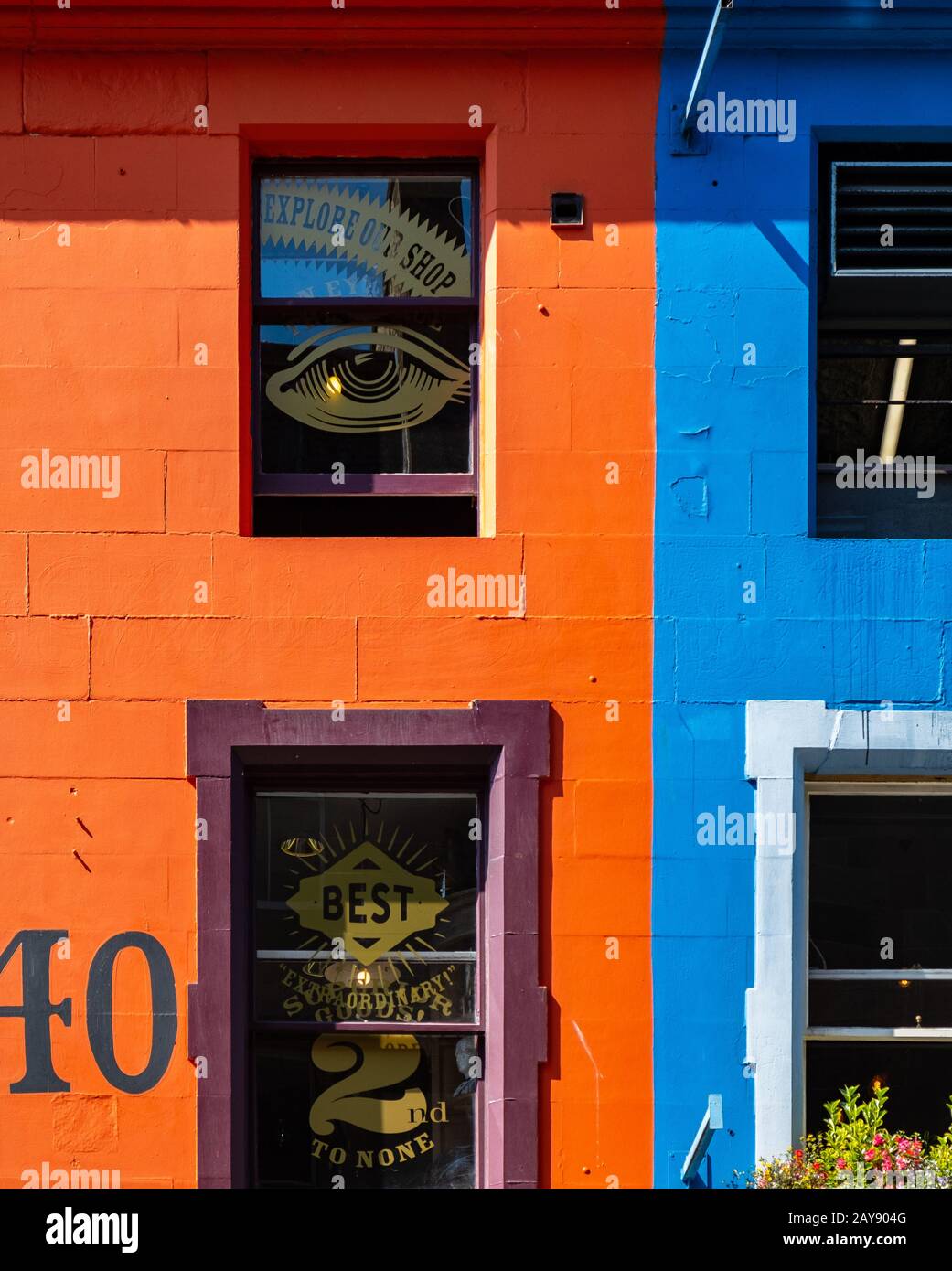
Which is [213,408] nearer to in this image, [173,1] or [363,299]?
[363,299]

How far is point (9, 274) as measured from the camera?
6781 millimetres

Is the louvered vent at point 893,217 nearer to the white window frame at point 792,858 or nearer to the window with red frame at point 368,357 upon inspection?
the window with red frame at point 368,357

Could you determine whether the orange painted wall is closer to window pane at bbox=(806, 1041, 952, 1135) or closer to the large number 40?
the large number 40

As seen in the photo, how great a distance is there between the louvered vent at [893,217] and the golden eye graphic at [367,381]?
6.16ft

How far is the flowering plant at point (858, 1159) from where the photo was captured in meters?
5.99

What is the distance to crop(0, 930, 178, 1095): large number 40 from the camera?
644 cm

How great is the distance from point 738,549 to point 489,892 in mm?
1886

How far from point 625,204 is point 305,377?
5.49ft

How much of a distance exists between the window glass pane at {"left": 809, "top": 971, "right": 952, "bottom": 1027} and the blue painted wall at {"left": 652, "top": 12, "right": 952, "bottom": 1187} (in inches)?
17.8

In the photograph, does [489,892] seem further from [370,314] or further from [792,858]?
[370,314]

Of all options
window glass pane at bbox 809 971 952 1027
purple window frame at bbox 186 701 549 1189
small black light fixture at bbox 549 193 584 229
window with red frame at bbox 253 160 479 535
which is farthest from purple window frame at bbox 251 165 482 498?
window glass pane at bbox 809 971 952 1027

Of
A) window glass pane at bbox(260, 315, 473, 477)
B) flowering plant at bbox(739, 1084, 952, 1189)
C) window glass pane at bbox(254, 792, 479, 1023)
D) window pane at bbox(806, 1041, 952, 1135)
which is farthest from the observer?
window glass pane at bbox(260, 315, 473, 477)

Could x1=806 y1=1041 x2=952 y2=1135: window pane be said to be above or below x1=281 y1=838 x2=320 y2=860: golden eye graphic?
below
